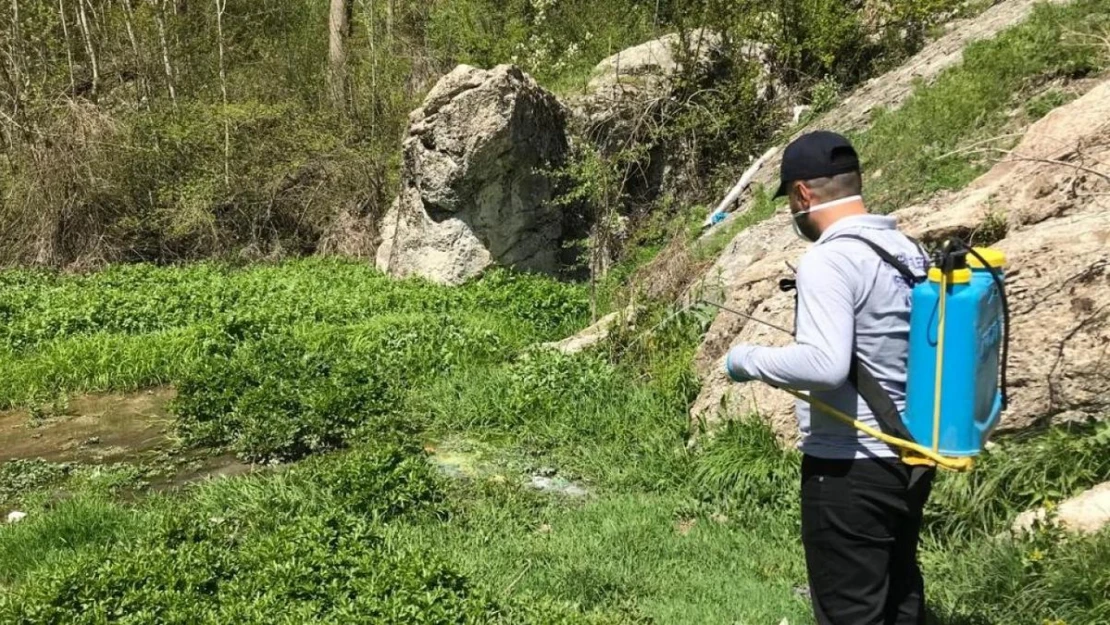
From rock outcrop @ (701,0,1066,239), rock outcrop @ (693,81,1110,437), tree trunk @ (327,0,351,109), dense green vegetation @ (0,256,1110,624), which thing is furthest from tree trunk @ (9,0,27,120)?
rock outcrop @ (693,81,1110,437)

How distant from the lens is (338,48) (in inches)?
669

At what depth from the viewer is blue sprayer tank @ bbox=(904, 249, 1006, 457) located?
96.0 inches

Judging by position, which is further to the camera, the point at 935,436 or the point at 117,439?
the point at 117,439

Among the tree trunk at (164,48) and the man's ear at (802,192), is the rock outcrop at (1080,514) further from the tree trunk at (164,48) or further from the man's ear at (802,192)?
the tree trunk at (164,48)

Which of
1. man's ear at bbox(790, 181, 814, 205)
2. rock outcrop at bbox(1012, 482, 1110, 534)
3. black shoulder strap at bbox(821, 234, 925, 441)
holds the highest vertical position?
man's ear at bbox(790, 181, 814, 205)

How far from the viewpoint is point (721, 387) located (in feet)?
19.6

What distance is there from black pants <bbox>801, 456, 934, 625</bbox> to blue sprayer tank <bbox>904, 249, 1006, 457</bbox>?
16 cm

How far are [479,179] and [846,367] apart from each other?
1004 cm

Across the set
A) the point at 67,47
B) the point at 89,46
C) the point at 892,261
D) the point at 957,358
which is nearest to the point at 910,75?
the point at 892,261

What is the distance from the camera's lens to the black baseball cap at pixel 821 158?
8.52ft

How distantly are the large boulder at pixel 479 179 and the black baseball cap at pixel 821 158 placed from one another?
940cm

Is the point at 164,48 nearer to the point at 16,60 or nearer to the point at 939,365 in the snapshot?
the point at 16,60

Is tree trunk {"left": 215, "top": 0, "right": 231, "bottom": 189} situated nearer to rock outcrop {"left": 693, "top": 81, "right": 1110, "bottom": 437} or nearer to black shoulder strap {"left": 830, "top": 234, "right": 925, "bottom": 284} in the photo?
rock outcrop {"left": 693, "top": 81, "right": 1110, "bottom": 437}

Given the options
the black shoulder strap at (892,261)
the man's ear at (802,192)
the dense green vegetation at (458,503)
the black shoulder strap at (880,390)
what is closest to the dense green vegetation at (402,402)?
the dense green vegetation at (458,503)
